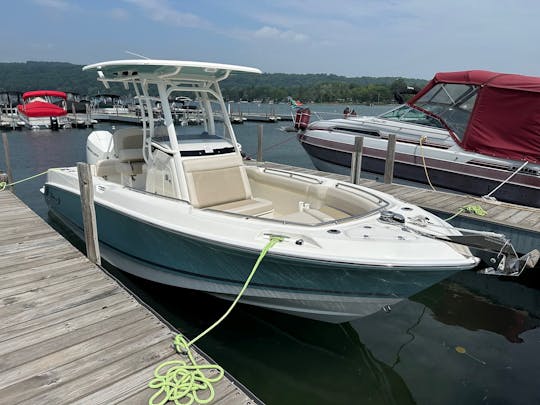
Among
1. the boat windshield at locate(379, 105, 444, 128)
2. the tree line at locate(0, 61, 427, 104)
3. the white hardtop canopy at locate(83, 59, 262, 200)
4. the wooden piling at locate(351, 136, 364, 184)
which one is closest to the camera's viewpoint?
the white hardtop canopy at locate(83, 59, 262, 200)

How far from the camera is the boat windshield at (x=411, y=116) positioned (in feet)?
33.0

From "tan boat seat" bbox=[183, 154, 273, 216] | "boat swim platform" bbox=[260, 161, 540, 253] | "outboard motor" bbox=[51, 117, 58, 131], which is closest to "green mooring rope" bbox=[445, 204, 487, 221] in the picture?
"boat swim platform" bbox=[260, 161, 540, 253]

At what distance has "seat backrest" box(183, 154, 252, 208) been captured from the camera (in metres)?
4.94

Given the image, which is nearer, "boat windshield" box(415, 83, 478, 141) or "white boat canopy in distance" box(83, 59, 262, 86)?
"white boat canopy in distance" box(83, 59, 262, 86)

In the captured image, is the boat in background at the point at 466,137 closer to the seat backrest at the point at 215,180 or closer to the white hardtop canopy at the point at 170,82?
the seat backrest at the point at 215,180

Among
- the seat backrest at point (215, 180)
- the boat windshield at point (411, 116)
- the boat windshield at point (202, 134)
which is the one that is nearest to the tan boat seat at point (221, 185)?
the seat backrest at point (215, 180)

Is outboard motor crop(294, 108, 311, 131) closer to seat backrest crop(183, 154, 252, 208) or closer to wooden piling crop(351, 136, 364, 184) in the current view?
wooden piling crop(351, 136, 364, 184)

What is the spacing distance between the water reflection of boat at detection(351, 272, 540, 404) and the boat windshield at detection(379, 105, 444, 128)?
5144 millimetres

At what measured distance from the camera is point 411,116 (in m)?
10.6

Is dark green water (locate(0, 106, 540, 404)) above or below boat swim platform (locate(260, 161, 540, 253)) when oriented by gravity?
below

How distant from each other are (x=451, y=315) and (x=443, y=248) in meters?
2.05

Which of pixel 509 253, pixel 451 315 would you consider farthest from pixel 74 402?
pixel 451 315

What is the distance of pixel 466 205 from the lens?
7160 millimetres

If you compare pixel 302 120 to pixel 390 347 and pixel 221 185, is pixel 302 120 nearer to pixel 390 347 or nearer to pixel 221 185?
pixel 221 185
